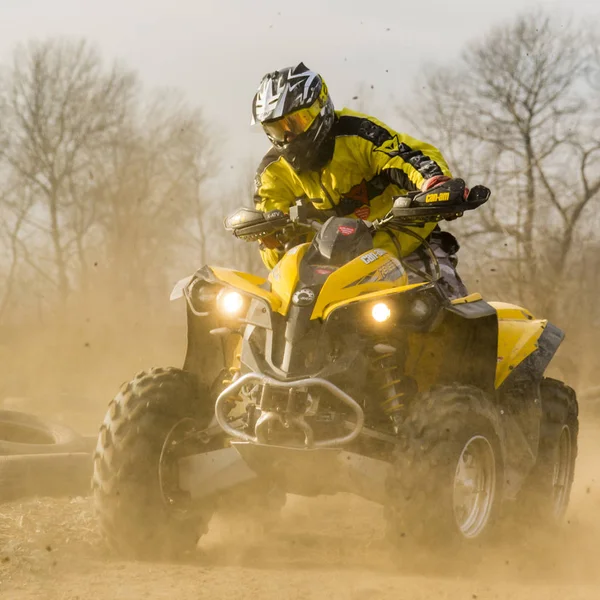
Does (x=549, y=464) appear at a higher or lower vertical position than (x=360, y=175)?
lower

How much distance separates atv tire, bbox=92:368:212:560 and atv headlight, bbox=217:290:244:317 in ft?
1.47

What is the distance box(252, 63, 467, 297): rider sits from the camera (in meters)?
5.48

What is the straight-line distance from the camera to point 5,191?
28.8 metres

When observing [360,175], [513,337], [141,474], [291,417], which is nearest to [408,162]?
[360,175]

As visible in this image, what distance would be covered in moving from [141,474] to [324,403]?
3.20ft

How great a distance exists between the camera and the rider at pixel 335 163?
5477mm

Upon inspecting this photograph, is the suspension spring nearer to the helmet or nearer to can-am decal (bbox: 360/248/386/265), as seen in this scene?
can-am decal (bbox: 360/248/386/265)

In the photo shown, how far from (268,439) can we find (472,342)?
4.12 ft

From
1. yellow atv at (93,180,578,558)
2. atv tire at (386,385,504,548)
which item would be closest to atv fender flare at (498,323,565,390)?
yellow atv at (93,180,578,558)

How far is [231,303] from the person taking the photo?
16.7 ft

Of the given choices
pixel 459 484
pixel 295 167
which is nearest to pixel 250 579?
pixel 459 484

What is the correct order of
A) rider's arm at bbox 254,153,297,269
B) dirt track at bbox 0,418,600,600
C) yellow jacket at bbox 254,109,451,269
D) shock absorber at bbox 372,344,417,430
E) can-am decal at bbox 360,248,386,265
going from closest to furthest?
dirt track at bbox 0,418,600,600
shock absorber at bbox 372,344,417,430
can-am decal at bbox 360,248,386,265
yellow jacket at bbox 254,109,451,269
rider's arm at bbox 254,153,297,269

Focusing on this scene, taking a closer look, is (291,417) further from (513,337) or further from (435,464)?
(513,337)

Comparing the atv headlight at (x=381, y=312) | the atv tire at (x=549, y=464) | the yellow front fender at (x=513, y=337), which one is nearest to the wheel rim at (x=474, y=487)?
the yellow front fender at (x=513, y=337)
